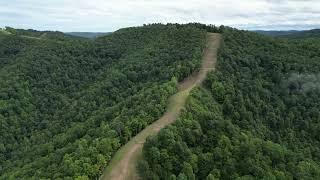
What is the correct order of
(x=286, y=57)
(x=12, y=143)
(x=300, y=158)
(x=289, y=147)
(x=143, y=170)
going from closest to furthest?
1. (x=143, y=170)
2. (x=300, y=158)
3. (x=289, y=147)
4. (x=12, y=143)
5. (x=286, y=57)

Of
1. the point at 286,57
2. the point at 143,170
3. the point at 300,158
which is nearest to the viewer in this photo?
the point at 143,170

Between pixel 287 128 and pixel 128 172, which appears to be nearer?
pixel 128 172

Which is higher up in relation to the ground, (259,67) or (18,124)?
(259,67)

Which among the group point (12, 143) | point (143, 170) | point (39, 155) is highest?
point (143, 170)

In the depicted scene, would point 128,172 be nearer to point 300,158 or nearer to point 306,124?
point 300,158

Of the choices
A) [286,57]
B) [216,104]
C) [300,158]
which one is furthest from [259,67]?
[300,158]

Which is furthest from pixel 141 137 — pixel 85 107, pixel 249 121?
pixel 85 107

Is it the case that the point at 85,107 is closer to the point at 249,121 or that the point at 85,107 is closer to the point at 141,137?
the point at 249,121

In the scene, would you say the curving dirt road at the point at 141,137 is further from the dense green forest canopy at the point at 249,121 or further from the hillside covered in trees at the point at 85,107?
the dense green forest canopy at the point at 249,121

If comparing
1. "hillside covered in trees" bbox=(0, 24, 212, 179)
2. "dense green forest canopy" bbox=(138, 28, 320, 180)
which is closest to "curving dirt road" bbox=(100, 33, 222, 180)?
"hillside covered in trees" bbox=(0, 24, 212, 179)
